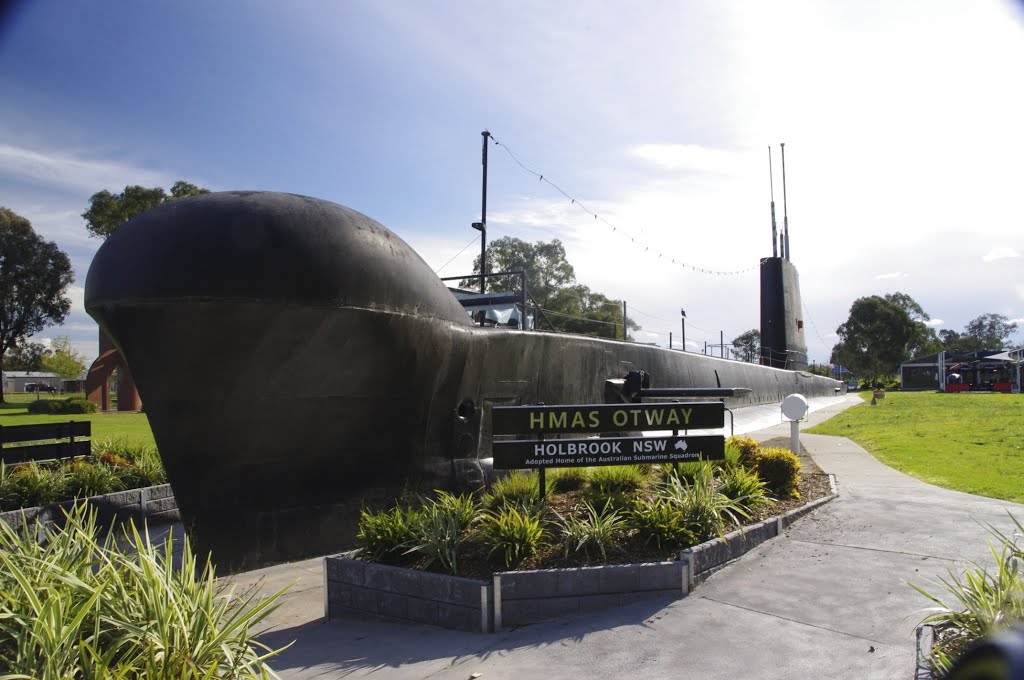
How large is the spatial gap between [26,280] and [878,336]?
3373 inches

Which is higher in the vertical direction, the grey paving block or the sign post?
the sign post

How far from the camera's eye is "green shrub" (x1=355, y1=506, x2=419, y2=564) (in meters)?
A: 6.61

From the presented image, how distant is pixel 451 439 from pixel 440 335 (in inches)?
52.7

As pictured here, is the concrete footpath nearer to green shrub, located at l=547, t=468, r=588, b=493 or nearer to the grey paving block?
the grey paving block

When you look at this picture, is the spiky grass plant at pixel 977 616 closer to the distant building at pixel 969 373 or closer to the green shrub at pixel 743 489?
the green shrub at pixel 743 489

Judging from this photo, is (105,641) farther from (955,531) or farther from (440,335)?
(955,531)

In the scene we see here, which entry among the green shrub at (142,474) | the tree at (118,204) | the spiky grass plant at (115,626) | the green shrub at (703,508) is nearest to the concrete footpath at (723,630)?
the green shrub at (703,508)

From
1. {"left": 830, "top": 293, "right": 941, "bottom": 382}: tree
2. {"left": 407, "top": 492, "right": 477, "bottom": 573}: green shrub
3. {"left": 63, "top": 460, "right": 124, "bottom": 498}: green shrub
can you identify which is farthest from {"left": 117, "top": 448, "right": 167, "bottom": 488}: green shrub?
{"left": 830, "top": 293, "right": 941, "bottom": 382}: tree

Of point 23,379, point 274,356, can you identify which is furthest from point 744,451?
point 23,379

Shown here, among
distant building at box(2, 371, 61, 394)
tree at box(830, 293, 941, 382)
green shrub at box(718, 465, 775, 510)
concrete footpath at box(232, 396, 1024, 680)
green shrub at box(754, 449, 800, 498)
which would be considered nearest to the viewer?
concrete footpath at box(232, 396, 1024, 680)

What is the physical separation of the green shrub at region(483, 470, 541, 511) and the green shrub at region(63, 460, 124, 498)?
240 inches

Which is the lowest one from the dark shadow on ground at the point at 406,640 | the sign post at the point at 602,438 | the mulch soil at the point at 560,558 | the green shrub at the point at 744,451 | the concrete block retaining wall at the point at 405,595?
the dark shadow on ground at the point at 406,640

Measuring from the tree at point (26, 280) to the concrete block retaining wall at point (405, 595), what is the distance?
50257 millimetres

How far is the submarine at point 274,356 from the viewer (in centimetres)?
663
